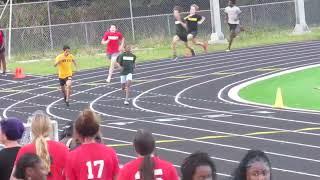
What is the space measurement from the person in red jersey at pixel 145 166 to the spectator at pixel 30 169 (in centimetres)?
80

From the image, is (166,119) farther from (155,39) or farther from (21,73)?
(155,39)

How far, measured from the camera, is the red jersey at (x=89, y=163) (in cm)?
734

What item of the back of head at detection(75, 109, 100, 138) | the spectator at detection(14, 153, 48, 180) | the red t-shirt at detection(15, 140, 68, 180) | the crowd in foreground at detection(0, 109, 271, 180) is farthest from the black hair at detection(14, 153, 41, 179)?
the red t-shirt at detection(15, 140, 68, 180)

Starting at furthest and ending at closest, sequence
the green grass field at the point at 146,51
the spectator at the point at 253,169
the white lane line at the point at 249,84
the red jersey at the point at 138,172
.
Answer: the green grass field at the point at 146,51
the white lane line at the point at 249,84
the red jersey at the point at 138,172
the spectator at the point at 253,169

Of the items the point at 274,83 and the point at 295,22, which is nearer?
the point at 274,83

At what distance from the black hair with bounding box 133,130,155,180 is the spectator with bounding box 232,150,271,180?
939 millimetres

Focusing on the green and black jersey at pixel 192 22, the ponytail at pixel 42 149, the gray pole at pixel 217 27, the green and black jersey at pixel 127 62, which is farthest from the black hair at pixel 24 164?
the gray pole at pixel 217 27

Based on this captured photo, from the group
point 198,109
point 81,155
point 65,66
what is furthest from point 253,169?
point 65,66

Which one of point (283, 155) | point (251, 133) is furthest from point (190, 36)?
point (283, 155)

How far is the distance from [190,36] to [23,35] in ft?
38.1

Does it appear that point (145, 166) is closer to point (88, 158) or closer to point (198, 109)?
point (88, 158)

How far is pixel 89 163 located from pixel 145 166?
921 millimetres

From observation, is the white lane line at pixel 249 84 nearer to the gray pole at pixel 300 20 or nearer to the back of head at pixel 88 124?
the gray pole at pixel 300 20

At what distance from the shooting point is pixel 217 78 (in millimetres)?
27375
